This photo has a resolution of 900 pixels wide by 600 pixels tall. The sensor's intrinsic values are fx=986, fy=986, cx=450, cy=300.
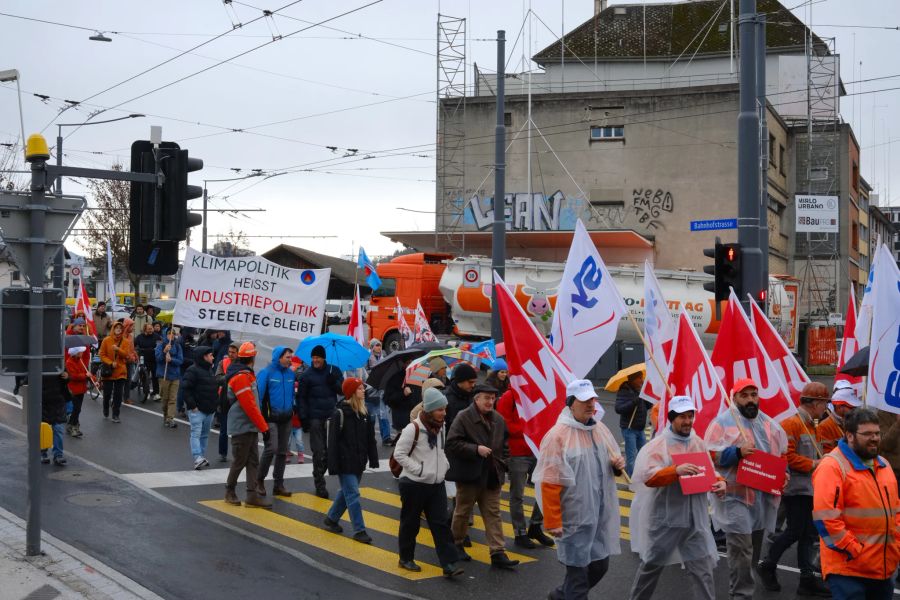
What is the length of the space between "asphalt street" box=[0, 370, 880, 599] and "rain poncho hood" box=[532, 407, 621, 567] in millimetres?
1286

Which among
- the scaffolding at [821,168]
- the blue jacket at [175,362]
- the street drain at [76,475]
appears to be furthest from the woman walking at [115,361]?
the scaffolding at [821,168]

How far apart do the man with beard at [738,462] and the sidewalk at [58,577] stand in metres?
4.36

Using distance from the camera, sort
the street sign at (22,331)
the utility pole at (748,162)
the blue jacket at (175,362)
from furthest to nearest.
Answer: the blue jacket at (175,362), the utility pole at (748,162), the street sign at (22,331)

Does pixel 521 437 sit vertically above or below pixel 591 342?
below

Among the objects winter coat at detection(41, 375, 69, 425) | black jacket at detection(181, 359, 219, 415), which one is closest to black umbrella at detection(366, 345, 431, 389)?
black jacket at detection(181, 359, 219, 415)

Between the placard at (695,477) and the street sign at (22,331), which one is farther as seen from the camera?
the street sign at (22,331)

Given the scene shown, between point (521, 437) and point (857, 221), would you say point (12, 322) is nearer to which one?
point (521, 437)

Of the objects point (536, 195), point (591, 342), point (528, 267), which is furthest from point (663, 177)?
point (591, 342)

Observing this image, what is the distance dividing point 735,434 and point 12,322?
6.05 m

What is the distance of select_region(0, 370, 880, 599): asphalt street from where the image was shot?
319 inches

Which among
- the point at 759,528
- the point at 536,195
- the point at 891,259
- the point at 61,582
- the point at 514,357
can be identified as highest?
the point at 536,195

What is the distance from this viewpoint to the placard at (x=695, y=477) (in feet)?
21.7

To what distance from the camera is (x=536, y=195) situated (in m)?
40.1

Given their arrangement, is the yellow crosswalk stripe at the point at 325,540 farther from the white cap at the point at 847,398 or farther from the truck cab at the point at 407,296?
the truck cab at the point at 407,296
